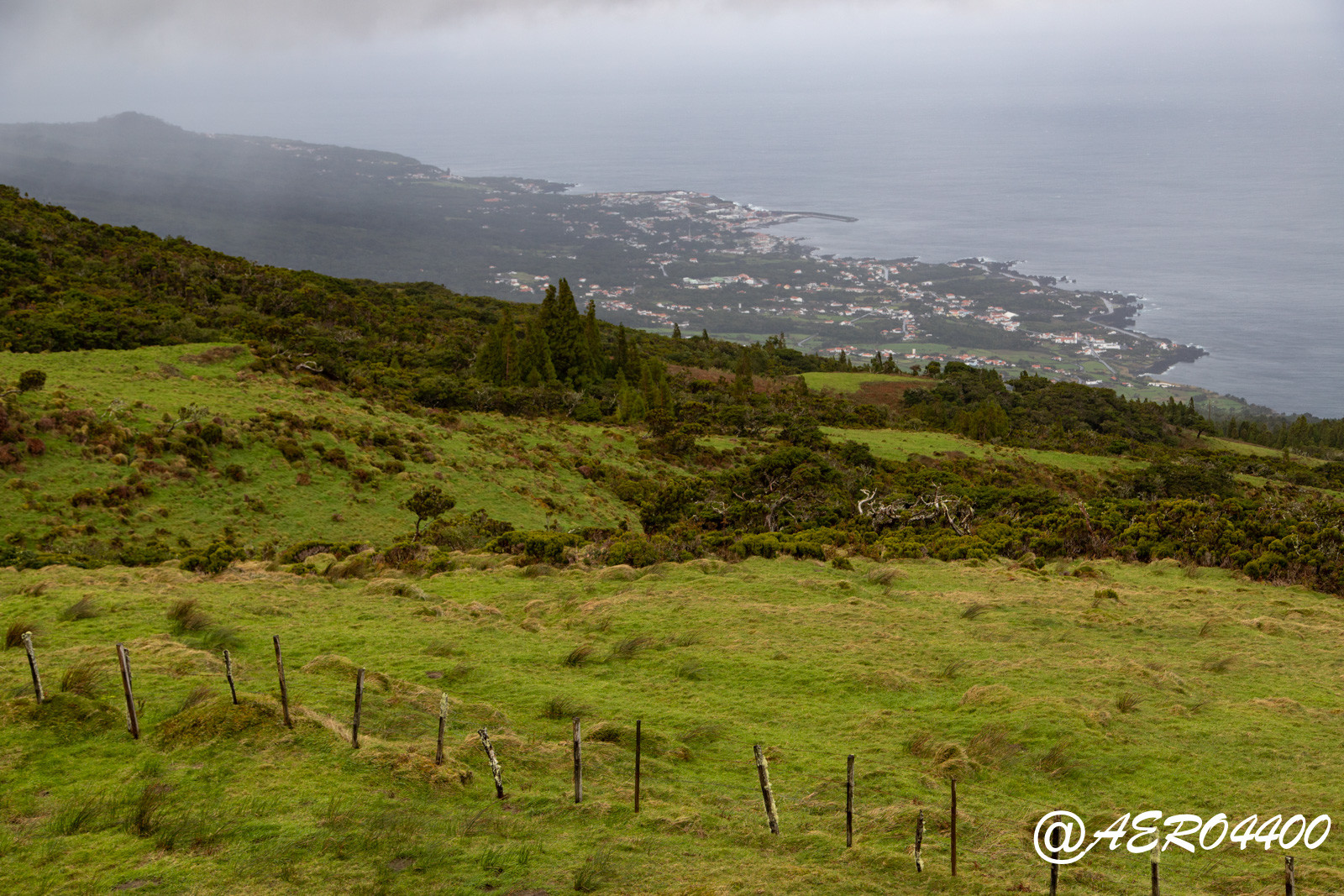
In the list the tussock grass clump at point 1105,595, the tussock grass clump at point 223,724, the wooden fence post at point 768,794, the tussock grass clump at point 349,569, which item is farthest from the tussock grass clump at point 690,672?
the tussock grass clump at point 1105,595

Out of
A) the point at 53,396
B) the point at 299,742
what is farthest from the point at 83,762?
the point at 53,396

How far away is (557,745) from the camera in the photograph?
297 inches

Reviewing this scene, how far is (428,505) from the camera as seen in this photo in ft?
73.2

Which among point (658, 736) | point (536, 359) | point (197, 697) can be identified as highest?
point (536, 359)

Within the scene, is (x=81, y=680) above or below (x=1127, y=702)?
above

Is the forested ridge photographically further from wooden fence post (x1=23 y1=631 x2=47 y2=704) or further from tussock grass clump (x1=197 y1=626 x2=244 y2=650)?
wooden fence post (x1=23 y1=631 x2=47 y2=704)

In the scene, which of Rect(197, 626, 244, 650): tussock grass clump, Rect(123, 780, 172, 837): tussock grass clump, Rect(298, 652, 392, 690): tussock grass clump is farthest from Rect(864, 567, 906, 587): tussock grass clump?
Rect(123, 780, 172, 837): tussock grass clump

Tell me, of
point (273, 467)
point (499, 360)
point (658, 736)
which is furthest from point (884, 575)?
point (499, 360)

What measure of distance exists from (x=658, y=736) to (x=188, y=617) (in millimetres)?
7059

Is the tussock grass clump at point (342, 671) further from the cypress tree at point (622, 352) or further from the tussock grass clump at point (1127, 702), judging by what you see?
the cypress tree at point (622, 352)

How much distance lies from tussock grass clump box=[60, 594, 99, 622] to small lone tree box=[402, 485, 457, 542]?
1001 centimetres

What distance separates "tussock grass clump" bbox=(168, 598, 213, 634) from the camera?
426 inches

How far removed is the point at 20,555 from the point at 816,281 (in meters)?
168

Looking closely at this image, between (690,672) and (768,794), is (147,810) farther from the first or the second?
(690,672)
